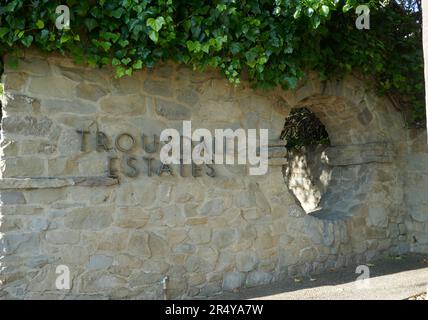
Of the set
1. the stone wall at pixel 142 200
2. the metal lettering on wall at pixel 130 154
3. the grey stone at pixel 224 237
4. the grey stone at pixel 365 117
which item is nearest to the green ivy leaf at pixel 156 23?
the stone wall at pixel 142 200

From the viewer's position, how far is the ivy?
3.02m

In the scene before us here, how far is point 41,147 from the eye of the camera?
3135 millimetres

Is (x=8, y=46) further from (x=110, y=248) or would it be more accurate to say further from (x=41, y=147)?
(x=110, y=248)

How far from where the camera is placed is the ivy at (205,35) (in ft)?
9.90

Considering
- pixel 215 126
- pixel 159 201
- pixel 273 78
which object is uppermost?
pixel 273 78

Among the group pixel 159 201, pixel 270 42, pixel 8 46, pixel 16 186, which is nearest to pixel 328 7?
pixel 270 42

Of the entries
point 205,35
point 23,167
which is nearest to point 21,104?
point 23,167

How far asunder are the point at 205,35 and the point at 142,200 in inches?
58.1

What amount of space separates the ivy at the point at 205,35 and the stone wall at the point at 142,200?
0.79 ft

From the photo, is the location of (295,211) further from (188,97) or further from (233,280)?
(188,97)

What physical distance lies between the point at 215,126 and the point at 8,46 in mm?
1801

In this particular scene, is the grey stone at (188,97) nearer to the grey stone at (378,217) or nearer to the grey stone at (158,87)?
the grey stone at (158,87)

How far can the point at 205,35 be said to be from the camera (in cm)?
335

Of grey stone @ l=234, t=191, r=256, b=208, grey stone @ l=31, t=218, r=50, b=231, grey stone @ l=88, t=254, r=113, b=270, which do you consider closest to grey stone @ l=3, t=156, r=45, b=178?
grey stone @ l=31, t=218, r=50, b=231
